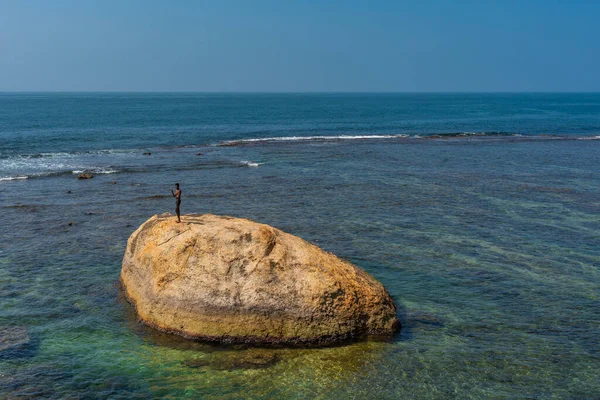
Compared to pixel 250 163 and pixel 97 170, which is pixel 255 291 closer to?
pixel 97 170

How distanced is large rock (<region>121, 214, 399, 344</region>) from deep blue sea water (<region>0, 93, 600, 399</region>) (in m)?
0.64

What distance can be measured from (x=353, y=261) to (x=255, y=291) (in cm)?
970

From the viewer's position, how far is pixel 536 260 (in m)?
28.4

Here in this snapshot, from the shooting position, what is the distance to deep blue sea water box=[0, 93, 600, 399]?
1773 centimetres

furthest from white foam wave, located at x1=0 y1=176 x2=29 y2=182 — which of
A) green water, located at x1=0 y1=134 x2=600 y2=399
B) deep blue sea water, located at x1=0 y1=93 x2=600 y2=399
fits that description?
green water, located at x1=0 y1=134 x2=600 y2=399

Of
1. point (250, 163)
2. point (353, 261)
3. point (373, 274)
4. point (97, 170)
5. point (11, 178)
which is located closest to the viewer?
point (373, 274)

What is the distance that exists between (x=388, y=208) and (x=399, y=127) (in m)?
76.6

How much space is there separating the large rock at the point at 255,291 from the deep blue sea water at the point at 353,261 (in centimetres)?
64

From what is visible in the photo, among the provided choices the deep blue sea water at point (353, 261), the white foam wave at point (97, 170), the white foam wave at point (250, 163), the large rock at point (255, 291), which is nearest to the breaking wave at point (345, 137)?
the deep blue sea water at point (353, 261)

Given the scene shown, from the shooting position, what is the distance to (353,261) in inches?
1123

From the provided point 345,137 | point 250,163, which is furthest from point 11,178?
point 345,137

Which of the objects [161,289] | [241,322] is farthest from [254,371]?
[161,289]

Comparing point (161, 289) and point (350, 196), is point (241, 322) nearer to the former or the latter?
point (161, 289)

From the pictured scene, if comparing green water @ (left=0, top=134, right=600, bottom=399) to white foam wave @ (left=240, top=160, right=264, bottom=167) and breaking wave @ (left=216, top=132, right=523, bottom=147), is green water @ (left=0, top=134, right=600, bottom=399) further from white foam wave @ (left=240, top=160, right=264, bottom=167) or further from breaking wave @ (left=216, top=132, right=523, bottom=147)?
breaking wave @ (left=216, top=132, right=523, bottom=147)
